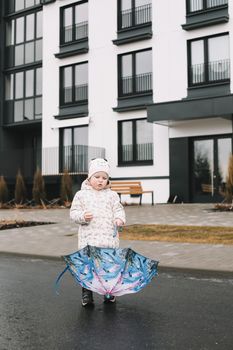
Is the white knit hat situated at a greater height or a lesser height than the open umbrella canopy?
greater

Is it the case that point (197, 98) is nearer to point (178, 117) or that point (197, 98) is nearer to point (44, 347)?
point (178, 117)

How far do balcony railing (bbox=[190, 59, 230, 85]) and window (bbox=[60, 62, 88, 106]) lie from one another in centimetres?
657

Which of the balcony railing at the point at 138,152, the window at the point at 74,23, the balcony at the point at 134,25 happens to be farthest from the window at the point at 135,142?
the window at the point at 74,23

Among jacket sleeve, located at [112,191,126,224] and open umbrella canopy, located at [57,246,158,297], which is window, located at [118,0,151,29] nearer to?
jacket sleeve, located at [112,191,126,224]

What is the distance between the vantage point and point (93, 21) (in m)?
25.1

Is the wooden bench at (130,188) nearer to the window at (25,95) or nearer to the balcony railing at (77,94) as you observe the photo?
the balcony railing at (77,94)

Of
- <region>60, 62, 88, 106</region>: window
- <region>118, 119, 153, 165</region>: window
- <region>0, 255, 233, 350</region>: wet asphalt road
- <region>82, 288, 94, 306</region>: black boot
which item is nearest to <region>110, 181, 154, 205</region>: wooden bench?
<region>118, 119, 153, 165</region>: window

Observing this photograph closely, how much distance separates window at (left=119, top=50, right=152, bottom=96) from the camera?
23172 millimetres

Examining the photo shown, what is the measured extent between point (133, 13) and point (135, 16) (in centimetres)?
25

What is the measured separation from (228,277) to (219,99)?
45.0 ft

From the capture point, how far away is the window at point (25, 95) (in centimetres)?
2825

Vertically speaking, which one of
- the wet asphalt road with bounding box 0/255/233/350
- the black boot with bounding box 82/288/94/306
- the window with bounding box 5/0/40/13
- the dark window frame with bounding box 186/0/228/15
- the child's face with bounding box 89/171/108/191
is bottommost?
the wet asphalt road with bounding box 0/255/233/350

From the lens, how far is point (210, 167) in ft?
69.4

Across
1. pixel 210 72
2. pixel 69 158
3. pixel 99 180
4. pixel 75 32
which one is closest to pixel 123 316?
pixel 99 180
